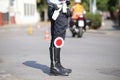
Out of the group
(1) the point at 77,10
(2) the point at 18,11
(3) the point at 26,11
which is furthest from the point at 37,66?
(3) the point at 26,11

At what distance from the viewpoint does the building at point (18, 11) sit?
52.9 m

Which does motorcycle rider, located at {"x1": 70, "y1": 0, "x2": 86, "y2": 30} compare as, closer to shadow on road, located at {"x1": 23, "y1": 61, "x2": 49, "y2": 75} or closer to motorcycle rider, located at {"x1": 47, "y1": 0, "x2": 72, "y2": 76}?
shadow on road, located at {"x1": 23, "y1": 61, "x2": 49, "y2": 75}

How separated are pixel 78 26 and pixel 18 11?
1420 inches

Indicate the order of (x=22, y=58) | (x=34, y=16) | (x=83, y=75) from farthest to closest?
(x=34, y=16) → (x=22, y=58) → (x=83, y=75)

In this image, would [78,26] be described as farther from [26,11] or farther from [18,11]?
[26,11]

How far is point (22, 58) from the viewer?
44.2 feet

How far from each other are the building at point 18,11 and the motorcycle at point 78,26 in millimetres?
24603

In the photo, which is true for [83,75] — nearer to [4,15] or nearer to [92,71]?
[92,71]

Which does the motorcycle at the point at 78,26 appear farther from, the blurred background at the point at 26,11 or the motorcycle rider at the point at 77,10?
the blurred background at the point at 26,11

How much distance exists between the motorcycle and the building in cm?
2460

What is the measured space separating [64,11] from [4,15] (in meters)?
41.1

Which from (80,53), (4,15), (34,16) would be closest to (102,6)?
(34,16)

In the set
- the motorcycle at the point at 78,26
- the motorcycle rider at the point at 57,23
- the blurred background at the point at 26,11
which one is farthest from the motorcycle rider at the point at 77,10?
the motorcycle rider at the point at 57,23

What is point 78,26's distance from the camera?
24312 mm
